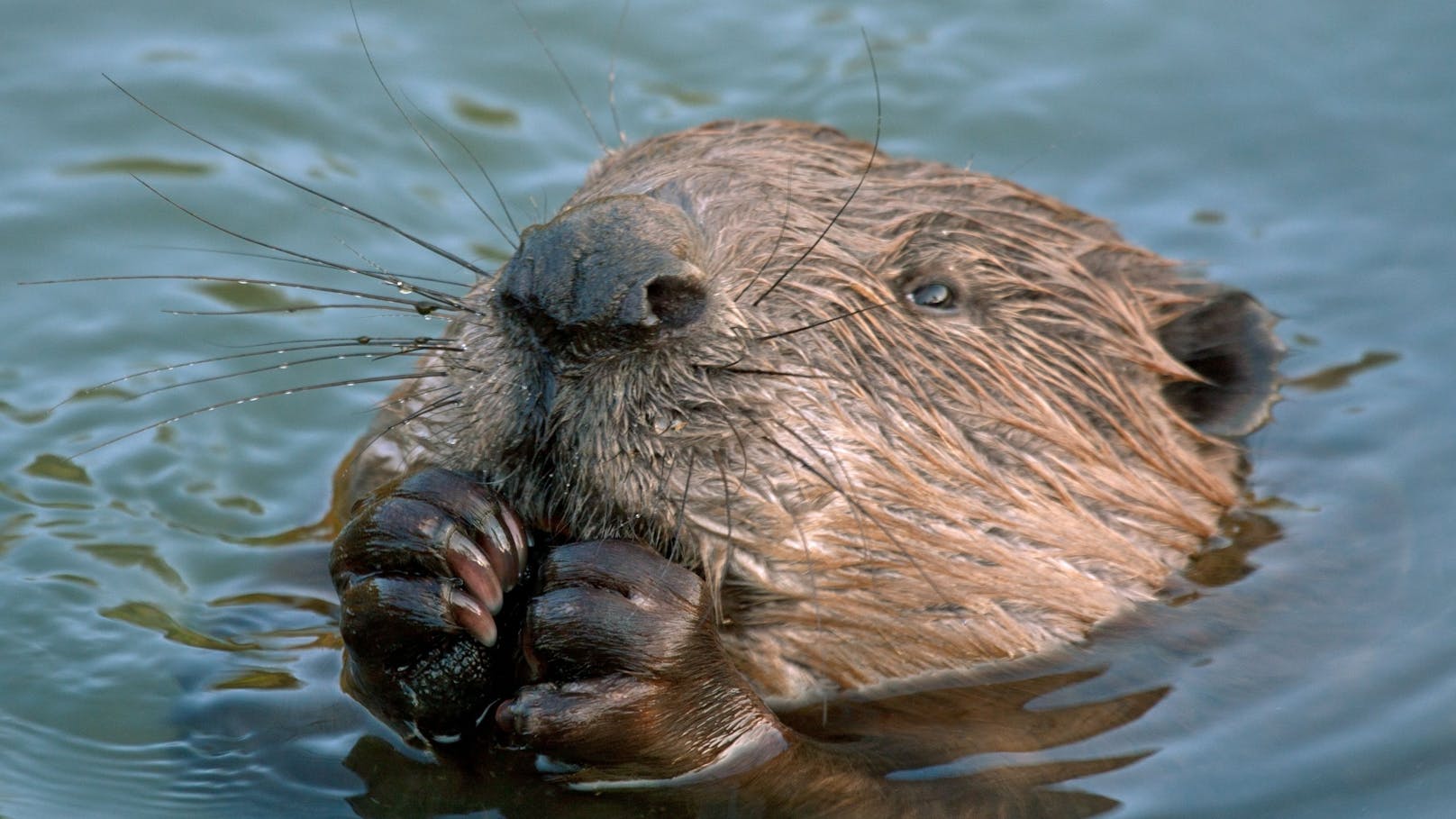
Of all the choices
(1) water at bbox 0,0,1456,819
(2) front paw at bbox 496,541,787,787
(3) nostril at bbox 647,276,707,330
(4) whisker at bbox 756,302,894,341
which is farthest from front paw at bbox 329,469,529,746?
(4) whisker at bbox 756,302,894,341

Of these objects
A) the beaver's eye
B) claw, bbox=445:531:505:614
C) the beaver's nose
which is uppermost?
the beaver's eye

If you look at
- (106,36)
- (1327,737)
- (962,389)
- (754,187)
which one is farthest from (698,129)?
(106,36)

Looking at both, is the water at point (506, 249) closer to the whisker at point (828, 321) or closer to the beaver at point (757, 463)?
the beaver at point (757, 463)

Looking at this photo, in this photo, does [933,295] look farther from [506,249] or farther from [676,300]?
[506,249]

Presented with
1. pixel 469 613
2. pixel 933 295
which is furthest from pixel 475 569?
pixel 933 295

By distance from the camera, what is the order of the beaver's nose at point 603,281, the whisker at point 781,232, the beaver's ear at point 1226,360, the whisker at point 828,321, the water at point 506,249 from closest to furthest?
the beaver's nose at point 603,281 → the whisker at point 828,321 → the whisker at point 781,232 → the water at point 506,249 → the beaver's ear at point 1226,360

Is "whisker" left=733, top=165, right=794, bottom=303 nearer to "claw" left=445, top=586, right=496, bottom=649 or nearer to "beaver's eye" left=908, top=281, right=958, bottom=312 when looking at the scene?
"beaver's eye" left=908, top=281, right=958, bottom=312

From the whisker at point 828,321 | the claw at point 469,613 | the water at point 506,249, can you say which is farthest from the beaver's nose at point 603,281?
the water at point 506,249
